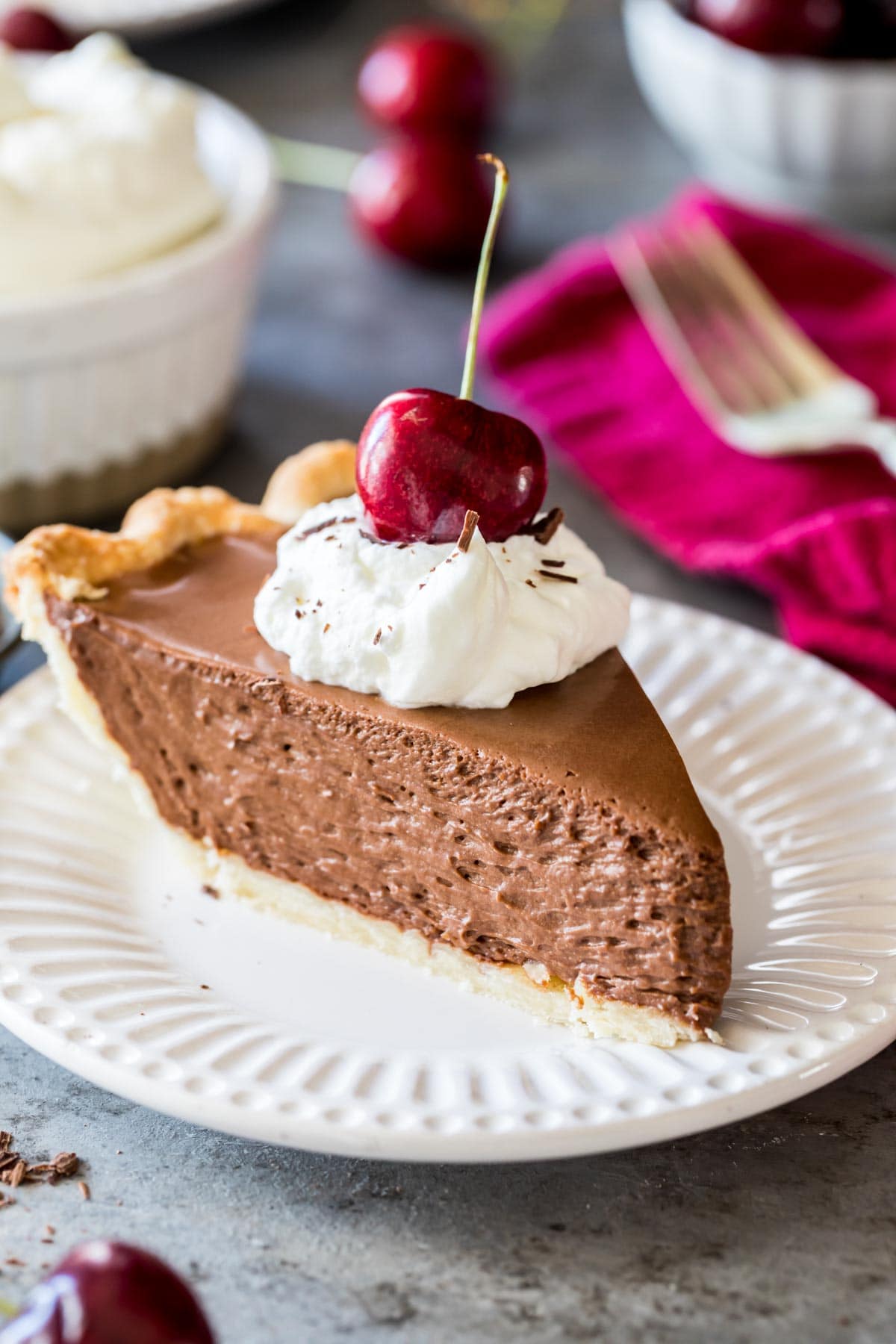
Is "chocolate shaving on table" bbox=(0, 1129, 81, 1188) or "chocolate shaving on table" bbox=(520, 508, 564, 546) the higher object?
"chocolate shaving on table" bbox=(520, 508, 564, 546)

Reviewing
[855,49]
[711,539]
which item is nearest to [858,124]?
[855,49]

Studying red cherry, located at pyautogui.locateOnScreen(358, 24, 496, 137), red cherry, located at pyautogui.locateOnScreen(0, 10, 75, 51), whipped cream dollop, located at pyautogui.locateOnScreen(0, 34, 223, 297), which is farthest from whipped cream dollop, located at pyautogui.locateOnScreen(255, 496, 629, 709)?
red cherry, located at pyautogui.locateOnScreen(358, 24, 496, 137)

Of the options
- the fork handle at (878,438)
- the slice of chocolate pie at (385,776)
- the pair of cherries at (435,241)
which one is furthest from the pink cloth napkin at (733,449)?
the slice of chocolate pie at (385,776)

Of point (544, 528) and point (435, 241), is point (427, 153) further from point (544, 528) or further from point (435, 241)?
point (544, 528)

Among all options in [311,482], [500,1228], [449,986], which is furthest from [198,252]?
[500,1228]

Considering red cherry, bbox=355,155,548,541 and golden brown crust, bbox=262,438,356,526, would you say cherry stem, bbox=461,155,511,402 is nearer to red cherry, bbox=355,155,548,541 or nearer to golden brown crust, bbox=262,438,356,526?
red cherry, bbox=355,155,548,541

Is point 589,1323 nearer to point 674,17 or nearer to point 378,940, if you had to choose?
point 378,940

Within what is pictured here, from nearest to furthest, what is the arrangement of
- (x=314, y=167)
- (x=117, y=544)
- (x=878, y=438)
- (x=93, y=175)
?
(x=117, y=544)
(x=93, y=175)
(x=878, y=438)
(x=314, y=167)
